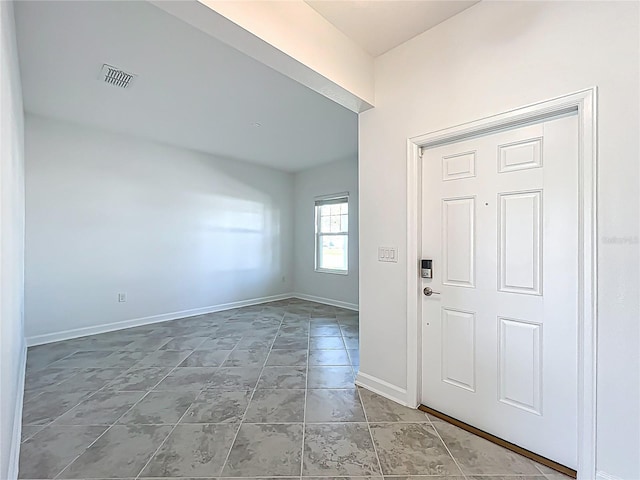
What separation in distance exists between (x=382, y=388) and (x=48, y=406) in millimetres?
2573

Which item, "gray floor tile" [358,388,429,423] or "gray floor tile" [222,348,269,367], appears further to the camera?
"gray floor tile" [222,348,269,367]

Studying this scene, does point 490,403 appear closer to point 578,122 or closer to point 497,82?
point 578,122

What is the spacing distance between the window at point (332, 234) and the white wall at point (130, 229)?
113cm

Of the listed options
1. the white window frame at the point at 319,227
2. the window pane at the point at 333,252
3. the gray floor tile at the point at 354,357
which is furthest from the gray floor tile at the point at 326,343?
the window pane at the point at 333,252

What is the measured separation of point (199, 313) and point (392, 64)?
15.0 ft

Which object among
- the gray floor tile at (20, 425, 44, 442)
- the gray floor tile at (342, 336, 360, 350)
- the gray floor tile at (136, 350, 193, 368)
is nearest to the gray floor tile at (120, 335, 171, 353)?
the gray floor tile at (136, 350, 193, 368)

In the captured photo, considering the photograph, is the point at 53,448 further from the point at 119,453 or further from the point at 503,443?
the point at 503,443

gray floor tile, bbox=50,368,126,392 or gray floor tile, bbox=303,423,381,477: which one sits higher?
gray floor tile, bbox=303,423,381,477

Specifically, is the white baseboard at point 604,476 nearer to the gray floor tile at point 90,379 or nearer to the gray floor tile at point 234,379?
the gray floor tile at point 234,379

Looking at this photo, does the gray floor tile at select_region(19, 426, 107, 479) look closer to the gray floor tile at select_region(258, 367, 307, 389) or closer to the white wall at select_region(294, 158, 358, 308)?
the gray floor tile at select_region(258, 367, 307, 389)

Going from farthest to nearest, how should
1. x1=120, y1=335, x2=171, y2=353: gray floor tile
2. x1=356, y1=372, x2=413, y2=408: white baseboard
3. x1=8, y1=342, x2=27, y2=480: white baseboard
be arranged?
x1=120, y1=335, x2=171, y2=353: gray floor tile → x1=356, y1=372, x2=413, y2=408: white baseboard → x1=8, y1=342, x2=27, y2=480: white baseboard

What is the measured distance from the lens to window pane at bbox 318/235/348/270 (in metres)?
5.50

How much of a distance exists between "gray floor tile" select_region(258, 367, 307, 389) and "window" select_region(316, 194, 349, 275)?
2.82m

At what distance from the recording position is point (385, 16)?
1.88 m
